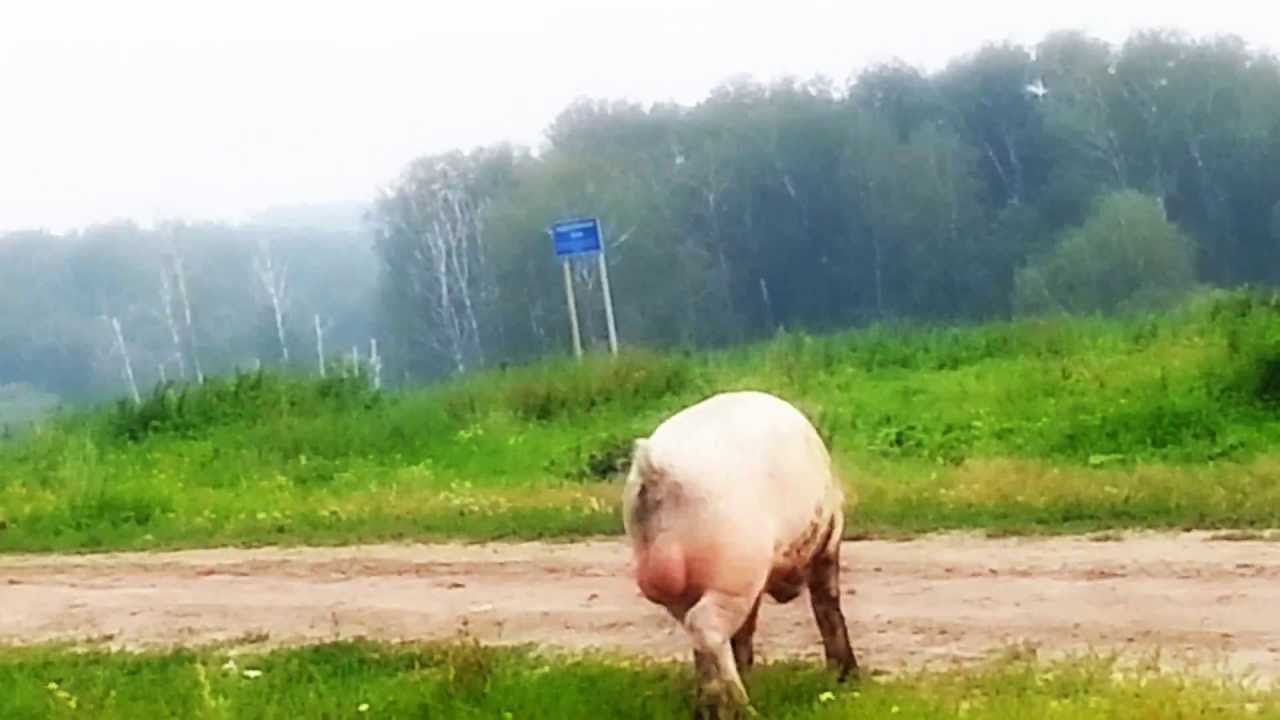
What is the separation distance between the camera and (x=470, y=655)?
27.2 ft

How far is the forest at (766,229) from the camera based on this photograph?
27.8 m

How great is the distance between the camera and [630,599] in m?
10.7

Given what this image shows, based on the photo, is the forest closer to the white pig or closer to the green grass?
the green grass

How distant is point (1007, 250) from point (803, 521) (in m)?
22.1

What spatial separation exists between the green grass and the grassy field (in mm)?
4151

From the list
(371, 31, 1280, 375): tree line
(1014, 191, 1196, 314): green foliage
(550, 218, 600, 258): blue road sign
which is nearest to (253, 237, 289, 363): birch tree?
(371, 31, 1280, 375): tree line

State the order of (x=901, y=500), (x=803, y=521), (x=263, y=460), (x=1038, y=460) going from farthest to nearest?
(x=263, y=460) → (x=1038, y=460) → (x=901, y=500) → (x=803, y=521)

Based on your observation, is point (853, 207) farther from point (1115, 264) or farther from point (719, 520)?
point (719, 520)

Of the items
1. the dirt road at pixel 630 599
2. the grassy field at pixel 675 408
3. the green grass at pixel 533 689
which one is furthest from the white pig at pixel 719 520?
the grassy field at pixel 675 408

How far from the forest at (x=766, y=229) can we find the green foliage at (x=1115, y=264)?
0.05m

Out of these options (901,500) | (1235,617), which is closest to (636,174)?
(901,500)

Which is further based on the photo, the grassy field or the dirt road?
the grassy field

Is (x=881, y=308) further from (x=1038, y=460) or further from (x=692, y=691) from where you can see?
(x=692, y=691)

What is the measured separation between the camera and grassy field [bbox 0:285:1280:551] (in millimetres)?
13188
